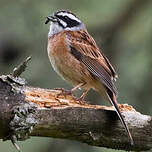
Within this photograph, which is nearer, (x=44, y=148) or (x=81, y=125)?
(x=81, y=125)

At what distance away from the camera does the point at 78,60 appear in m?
7.20

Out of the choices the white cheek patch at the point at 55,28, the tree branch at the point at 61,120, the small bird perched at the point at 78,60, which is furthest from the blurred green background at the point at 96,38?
the tree branch at the point at 61,120

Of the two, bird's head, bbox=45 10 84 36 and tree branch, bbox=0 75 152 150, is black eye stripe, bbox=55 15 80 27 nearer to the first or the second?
bird's head, bbox=45 10 84 36

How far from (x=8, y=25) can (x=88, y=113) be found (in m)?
4.13

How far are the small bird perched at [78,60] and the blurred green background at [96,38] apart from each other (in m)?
1.32

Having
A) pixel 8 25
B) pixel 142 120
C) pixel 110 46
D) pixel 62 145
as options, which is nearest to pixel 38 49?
pixel 8 25

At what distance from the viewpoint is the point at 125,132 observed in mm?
5480

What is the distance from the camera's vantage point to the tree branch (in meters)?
→ 4.88

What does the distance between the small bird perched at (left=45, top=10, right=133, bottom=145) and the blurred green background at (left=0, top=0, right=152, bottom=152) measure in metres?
1.32

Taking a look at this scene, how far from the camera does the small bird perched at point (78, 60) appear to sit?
22.9 ft

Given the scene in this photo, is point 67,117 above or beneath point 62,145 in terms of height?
above

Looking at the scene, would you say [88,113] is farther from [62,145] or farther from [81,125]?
[62,145]

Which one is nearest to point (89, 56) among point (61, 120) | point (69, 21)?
point (69, 21)

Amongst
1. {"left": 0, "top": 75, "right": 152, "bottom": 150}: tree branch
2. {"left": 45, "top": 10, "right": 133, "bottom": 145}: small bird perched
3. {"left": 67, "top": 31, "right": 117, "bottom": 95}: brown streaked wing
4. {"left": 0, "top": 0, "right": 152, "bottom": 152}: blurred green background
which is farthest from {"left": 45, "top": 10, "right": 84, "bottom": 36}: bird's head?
{"left": 0, "top": 75, "right": 152, "bottom": 150}: tree branch
